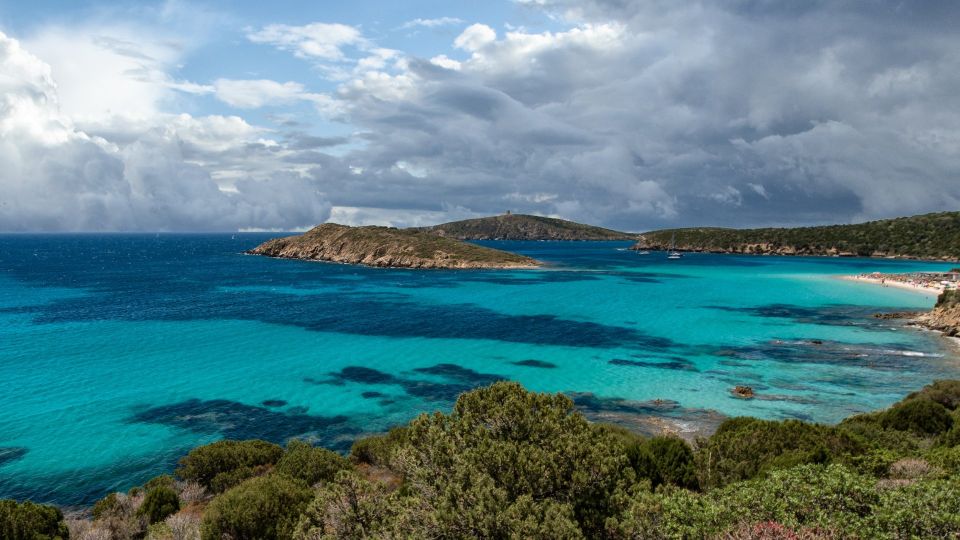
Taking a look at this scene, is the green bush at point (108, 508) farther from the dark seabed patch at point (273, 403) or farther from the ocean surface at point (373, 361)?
the dark seabed patch at point (273, 403)

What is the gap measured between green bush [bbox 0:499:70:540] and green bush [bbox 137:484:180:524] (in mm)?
2585

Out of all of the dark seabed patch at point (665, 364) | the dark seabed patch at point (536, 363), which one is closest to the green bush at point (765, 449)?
the dark seabed patch at point (665, 364)

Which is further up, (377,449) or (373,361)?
(377,449)

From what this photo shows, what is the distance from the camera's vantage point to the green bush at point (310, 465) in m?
23.7

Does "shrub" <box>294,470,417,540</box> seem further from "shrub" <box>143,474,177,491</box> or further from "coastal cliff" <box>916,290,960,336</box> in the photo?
"coastal cliff" <box>916,290,960,336</box>

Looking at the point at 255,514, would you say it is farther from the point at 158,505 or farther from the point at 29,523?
the point at 29,523

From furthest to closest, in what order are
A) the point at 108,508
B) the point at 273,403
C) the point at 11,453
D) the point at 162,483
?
1. the point at 273,403
2. the point at 11,453
3. the point at 162,483
4. the point at 108,508

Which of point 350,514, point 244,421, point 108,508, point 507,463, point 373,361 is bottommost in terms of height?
point 244,421

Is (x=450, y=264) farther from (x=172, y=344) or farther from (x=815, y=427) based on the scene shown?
(x=815, y=427)

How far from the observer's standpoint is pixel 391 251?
170500mm

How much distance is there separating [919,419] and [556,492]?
1058 inches

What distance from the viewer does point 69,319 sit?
71.7 m

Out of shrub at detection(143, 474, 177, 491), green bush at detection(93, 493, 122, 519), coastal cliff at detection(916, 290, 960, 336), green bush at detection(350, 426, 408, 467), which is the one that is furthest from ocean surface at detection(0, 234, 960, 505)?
green bush at detection(350, 426, 408, 467)

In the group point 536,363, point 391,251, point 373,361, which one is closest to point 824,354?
point 536,363
